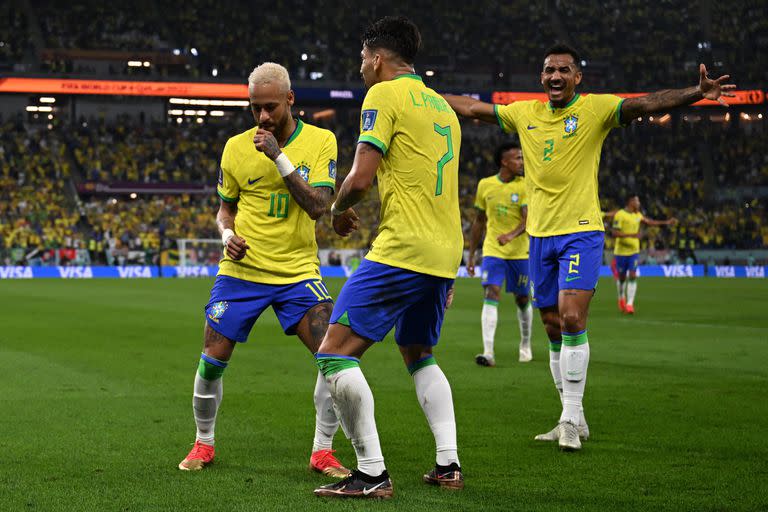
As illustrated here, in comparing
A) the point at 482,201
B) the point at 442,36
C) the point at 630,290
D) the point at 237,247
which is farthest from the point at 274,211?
the point at 442,36

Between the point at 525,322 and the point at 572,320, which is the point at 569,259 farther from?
the point at 525,322

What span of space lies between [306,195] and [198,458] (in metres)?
1.69

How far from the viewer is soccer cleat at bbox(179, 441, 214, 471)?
5.86 m

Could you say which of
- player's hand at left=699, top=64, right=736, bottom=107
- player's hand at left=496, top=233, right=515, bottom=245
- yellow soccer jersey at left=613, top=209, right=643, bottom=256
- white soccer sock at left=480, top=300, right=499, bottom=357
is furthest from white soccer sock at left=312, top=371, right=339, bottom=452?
yellow soccer jersey at left=613, top=209, right=643, bottom=256

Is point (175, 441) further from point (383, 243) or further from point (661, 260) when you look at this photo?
point (661, 260)

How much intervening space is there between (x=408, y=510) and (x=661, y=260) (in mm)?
43461

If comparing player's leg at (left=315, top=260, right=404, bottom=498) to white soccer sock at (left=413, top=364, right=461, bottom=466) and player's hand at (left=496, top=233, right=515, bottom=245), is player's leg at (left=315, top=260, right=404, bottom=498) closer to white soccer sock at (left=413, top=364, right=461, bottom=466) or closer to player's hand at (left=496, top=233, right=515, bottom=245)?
white soccer sock at (left=413, top=364, right=461, bottom=466)

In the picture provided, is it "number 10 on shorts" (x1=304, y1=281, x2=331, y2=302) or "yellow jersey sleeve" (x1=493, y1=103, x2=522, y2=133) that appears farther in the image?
"yellow jersey sleeve" (x1=493, y1=103, x2=522, y2=133)

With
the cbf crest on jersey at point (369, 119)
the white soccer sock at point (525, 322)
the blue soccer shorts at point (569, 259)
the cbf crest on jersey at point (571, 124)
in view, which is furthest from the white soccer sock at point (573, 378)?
the white soccer sock at point (525, 322)

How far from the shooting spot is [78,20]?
2207 inches

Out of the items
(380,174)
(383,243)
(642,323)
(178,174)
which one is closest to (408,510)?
(383,243)

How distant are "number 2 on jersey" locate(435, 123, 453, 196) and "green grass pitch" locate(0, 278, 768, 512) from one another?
1.59 metres

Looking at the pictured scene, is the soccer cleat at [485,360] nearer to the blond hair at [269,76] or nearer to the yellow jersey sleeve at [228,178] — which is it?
the yellow jersey sleeve at [228,178]

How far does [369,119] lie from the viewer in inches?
199
